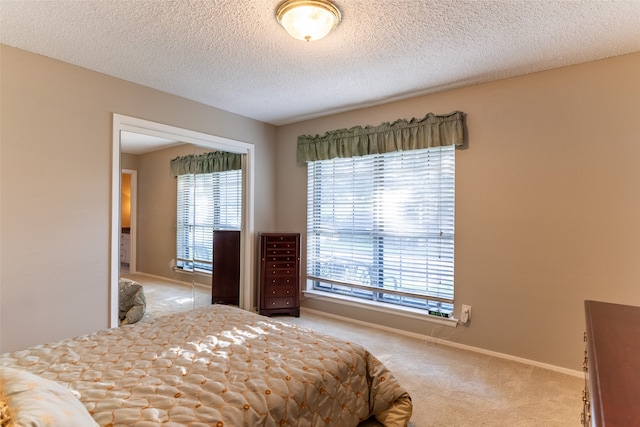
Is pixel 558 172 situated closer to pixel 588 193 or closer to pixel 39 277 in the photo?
pixel 588 193

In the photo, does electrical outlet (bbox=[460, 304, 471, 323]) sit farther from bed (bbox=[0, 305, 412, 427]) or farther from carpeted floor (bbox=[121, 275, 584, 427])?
bed (bbox=[0, 305, 412, 427])

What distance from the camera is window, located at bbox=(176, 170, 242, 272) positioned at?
11.8 ft

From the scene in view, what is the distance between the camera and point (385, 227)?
3.51 metres

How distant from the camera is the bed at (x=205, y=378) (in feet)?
3.67

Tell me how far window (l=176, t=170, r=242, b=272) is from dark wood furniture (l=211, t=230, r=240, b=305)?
9 centimetres

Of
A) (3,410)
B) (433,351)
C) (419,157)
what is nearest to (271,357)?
(3,410)

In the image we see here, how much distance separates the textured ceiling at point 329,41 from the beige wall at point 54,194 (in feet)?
0.68

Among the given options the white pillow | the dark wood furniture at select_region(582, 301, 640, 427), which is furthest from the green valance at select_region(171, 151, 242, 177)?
the dark wood furniture at select_region(582, 301, 640, 427)

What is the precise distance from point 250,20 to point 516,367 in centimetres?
327

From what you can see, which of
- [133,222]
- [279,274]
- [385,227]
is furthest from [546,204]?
[133,222]

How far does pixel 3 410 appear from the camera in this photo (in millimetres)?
811

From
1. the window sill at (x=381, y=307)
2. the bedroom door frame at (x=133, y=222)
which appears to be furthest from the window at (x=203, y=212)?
the window sill at (x=381, y=307)

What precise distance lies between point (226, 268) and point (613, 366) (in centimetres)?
366

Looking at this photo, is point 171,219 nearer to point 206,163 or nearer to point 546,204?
point 206,163
